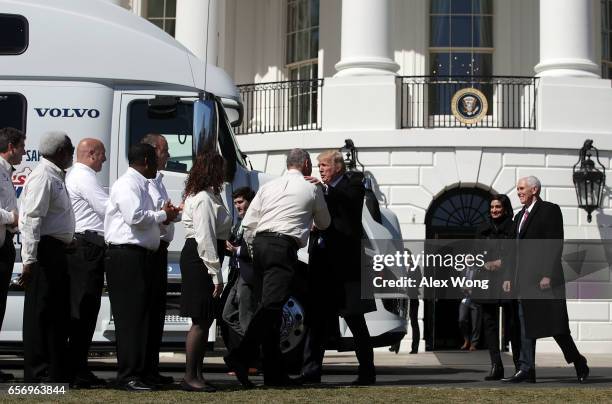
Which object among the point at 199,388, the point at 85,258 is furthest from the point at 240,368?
the point at 85,258

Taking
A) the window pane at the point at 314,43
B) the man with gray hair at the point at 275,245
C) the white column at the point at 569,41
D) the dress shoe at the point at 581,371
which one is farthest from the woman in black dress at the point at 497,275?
the window pane at the point at 314,43

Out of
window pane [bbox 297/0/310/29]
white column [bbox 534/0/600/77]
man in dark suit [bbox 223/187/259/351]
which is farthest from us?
window pane [bbox 297/0/310/29]

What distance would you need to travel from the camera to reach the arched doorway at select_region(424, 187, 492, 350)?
82.7 feet

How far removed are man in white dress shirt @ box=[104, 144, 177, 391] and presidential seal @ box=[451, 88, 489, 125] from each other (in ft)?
51.1

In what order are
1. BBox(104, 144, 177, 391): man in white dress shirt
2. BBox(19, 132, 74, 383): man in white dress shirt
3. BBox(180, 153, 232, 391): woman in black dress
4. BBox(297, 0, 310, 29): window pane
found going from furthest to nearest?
BBox(297, 0, 310, 29): window pane → BBox(180, 153, 232, 391): woman in black dress → BBox(104, 144, 177, 391): man in white dress shirt → BBox(19, 132, 74, 383): man in white dress shirt

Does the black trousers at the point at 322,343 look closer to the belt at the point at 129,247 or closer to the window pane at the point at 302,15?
the belt at the point at 129,247

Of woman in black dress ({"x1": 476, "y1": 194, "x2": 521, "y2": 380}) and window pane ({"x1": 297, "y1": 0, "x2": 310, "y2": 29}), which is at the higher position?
window pane ({"x1": 297, "y1": 0, "x2": 310, "y2": 29})

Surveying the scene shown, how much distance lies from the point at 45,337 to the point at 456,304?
15699 mm

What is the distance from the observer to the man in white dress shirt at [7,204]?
1048 cm

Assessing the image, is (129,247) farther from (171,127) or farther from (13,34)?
(13,34)

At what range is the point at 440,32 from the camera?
27812 millimetres

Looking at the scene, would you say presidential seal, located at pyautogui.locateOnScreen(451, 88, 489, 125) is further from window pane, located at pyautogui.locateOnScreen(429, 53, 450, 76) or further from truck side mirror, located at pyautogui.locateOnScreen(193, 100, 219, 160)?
truck side mirror, located at pyautogui.locateOnScreen(193, 100, 219, 160)

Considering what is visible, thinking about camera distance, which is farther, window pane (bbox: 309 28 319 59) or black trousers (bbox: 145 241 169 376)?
window pane (bbox: 309 28 319 59)

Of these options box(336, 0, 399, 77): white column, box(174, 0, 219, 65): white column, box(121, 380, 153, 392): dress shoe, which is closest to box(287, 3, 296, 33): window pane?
box(174, 0, 219, 65): white column
